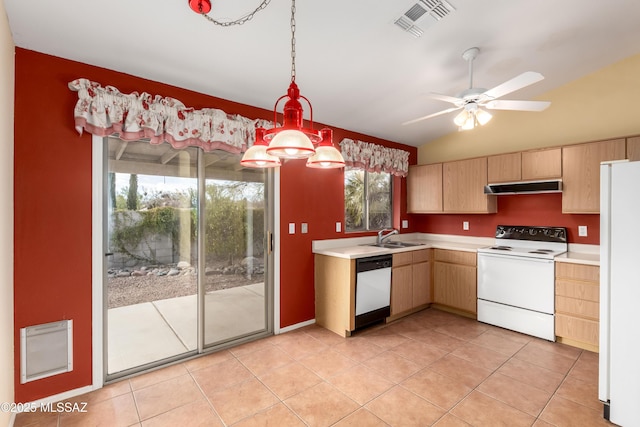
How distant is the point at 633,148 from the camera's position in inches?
114

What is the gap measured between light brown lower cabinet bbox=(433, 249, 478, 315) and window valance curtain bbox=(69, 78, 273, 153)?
9.65ft

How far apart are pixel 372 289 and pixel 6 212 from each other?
3.11 m

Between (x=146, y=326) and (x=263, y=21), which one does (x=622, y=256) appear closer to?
(x=263, y=21)

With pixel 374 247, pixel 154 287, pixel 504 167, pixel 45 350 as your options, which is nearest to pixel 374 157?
pixel 374 247

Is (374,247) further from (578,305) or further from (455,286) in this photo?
(578,305)

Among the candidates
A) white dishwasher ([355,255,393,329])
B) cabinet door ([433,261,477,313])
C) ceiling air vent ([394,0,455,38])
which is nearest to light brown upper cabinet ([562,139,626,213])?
cabinet door ([433,261,477,313])

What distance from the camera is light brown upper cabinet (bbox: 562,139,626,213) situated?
9.93 feet

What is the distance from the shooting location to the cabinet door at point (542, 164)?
3.37 metres

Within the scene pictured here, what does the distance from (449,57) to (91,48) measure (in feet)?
9.18

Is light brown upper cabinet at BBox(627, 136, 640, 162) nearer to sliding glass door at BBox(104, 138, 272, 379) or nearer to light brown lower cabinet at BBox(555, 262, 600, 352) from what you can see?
light brown lower cabinet at BBox(555, 262, 600, 352)

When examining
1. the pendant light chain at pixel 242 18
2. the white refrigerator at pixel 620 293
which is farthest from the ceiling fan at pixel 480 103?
the pendant light chain at pixel 242 18

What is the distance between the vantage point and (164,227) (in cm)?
271

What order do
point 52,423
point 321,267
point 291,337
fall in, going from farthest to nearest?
point 321,267 < point 291,337 < point 52,423

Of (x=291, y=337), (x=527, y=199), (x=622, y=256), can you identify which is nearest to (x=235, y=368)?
(x=291, y=337)
